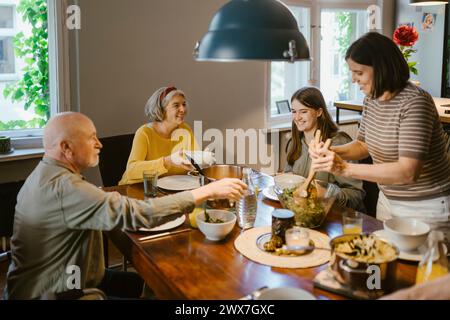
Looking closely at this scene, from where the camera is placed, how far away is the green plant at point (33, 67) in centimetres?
312

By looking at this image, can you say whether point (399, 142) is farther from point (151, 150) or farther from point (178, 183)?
point (151, 150)

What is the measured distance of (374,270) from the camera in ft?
4.16

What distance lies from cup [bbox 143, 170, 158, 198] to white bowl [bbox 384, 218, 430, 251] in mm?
1094

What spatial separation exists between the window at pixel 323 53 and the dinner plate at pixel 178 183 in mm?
2015

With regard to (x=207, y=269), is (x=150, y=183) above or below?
above

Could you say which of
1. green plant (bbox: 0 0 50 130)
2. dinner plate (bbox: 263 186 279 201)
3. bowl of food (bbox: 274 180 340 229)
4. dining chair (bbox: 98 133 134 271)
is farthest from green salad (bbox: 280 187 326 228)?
green plant (bbox: 0 0 50 130)

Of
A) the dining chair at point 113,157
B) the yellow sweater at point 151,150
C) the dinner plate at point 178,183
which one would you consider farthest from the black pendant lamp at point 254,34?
the dining chair at point 113,157

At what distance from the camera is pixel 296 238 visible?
1571mm

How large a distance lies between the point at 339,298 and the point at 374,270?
12 cm

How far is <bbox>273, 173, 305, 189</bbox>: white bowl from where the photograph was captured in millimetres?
2135

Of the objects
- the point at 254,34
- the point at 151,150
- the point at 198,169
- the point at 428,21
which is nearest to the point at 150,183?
the point at 198,169

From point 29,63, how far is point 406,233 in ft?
8.64
